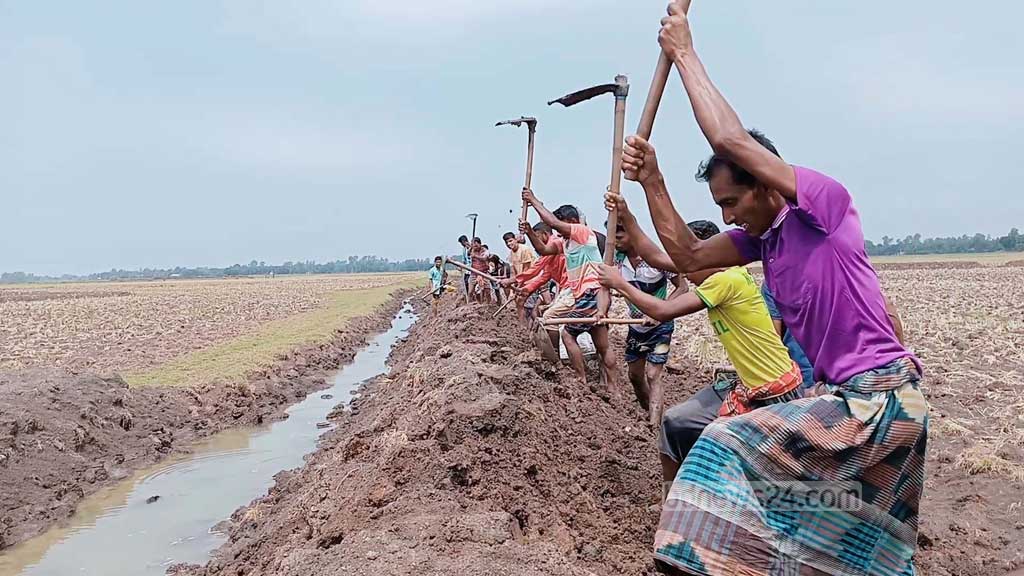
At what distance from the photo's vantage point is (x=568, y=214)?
330 inches

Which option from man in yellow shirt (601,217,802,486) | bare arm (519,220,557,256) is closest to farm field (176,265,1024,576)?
man in yellow shirt (601,217,802,486)

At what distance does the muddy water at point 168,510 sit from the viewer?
6.78 meters

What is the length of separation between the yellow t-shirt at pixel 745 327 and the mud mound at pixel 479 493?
1.15m

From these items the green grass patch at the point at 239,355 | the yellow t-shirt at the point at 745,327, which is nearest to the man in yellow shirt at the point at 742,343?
the yellow t-shirt at the point at 745,327

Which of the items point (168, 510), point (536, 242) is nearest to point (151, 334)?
point (168, 510)

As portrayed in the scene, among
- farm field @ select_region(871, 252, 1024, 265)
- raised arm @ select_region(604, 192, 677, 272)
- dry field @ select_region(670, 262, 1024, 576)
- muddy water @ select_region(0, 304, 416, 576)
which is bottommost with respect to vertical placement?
muddy water @ select_region(0, 304, 416, 576)

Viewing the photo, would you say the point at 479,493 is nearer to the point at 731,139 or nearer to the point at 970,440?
the point at 731,139

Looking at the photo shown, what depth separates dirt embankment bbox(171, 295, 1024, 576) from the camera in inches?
153

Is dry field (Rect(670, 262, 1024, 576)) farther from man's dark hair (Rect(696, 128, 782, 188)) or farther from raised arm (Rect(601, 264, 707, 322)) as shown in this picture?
man's dark hair (Rect(696, 128, 782, 188))

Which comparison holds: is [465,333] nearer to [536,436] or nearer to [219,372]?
[219,372]

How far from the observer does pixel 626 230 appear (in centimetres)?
400

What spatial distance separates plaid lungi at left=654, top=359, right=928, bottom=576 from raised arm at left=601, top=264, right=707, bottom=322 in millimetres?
1483

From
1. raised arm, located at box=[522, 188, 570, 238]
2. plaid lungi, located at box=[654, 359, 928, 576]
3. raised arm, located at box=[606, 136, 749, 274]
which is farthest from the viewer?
raised arm, located at box=[522, 188, 570, 238]

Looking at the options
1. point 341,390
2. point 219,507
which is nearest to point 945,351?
point 341,390
